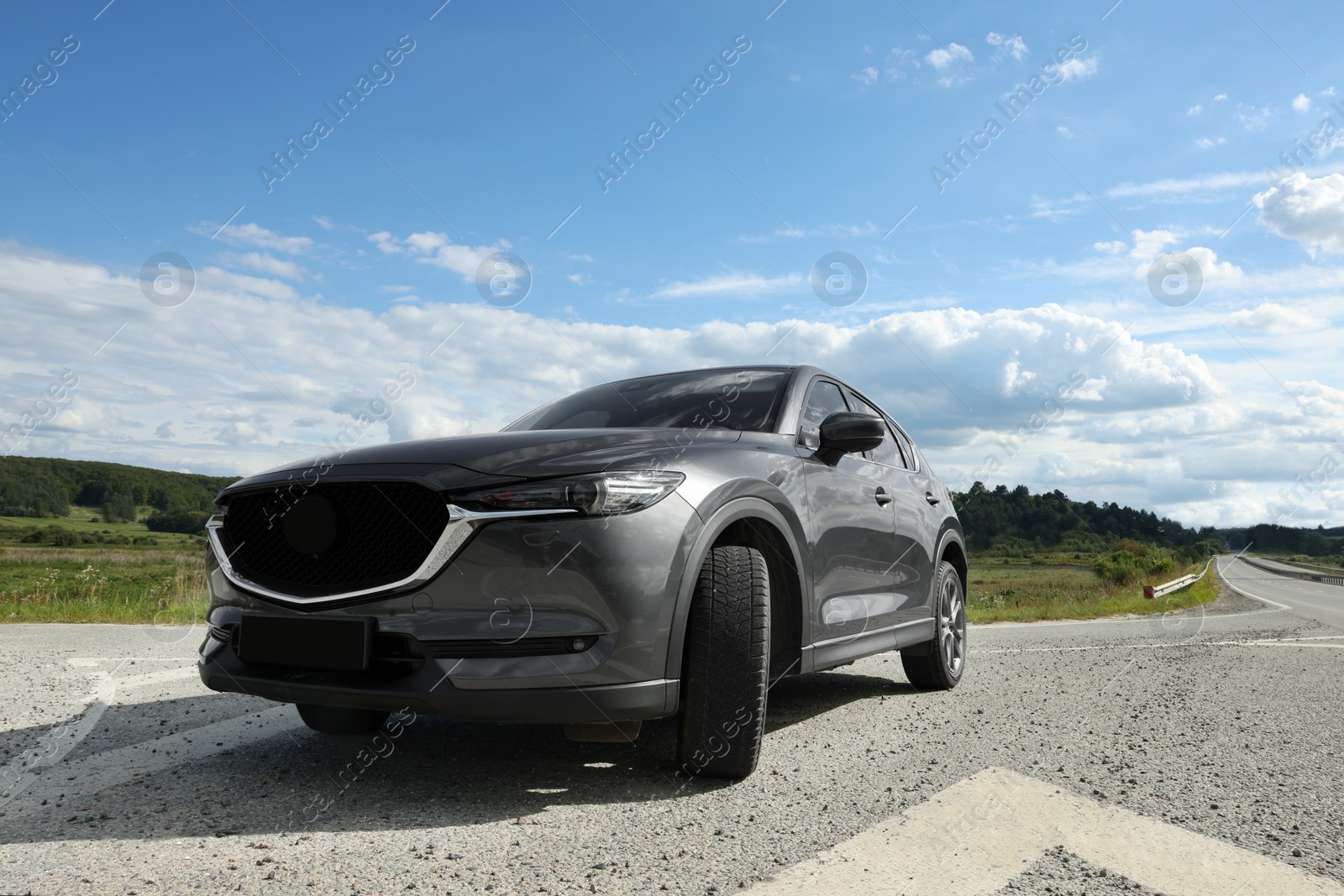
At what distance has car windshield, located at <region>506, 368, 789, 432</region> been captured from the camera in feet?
13.1

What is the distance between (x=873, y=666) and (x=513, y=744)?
3704 millimetres

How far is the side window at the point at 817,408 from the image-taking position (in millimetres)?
4121

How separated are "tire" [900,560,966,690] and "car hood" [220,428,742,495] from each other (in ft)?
8.62

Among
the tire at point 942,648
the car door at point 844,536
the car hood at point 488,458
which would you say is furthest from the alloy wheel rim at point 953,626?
the car hood at point 488,458

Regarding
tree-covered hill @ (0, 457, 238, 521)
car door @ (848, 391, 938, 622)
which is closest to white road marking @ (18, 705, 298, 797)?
car door @ (848, 391, 938, 622)

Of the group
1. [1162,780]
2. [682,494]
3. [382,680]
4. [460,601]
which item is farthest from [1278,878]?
[382,680]

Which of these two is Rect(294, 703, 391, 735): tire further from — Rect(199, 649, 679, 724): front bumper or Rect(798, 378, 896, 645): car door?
Rect(798, 378, 896, 645): car door

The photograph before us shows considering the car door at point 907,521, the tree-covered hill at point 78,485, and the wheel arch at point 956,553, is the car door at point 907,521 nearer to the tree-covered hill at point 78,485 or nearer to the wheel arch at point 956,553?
the wheel arch at point 956,553

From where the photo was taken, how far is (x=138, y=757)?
3504 millimetres

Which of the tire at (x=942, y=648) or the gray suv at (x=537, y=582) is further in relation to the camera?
the tire at (x=942, y=648)

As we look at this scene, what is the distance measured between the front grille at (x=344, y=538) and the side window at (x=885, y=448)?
276cm

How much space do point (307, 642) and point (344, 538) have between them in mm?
349

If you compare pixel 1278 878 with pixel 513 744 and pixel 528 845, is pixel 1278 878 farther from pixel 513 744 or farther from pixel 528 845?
pixel 513 744

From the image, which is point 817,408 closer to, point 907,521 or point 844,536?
point 844,536
